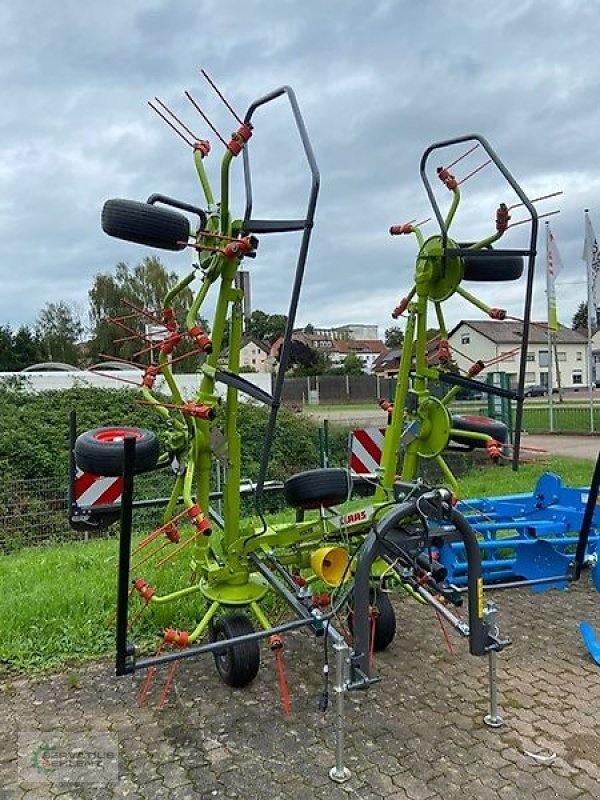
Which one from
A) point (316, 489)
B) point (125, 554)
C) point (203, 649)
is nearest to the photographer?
point (125, 554)

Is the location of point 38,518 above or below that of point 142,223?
below

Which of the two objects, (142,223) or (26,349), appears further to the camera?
(26,349)

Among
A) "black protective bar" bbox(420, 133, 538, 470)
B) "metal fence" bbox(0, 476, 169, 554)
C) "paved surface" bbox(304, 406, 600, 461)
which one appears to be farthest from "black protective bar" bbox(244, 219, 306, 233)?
"paved surface" bbox(304, 406, 600, 461)

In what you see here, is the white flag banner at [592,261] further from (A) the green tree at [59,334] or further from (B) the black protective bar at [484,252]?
(A) the green tree at [59,334]

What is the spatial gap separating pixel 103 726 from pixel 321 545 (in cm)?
155

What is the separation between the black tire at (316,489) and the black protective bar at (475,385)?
89 centimetres

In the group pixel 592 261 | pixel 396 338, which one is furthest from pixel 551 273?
pixel 396 338

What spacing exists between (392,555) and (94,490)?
2300 millimetres

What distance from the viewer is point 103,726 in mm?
3572

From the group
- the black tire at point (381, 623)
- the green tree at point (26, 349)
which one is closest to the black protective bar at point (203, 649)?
the black tire at point (381, 623)

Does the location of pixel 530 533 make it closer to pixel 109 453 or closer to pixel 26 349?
pixel 109 453

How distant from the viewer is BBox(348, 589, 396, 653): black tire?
4410mm

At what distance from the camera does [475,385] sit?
4.11 metres

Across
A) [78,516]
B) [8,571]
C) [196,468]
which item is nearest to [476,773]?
[196,468]
